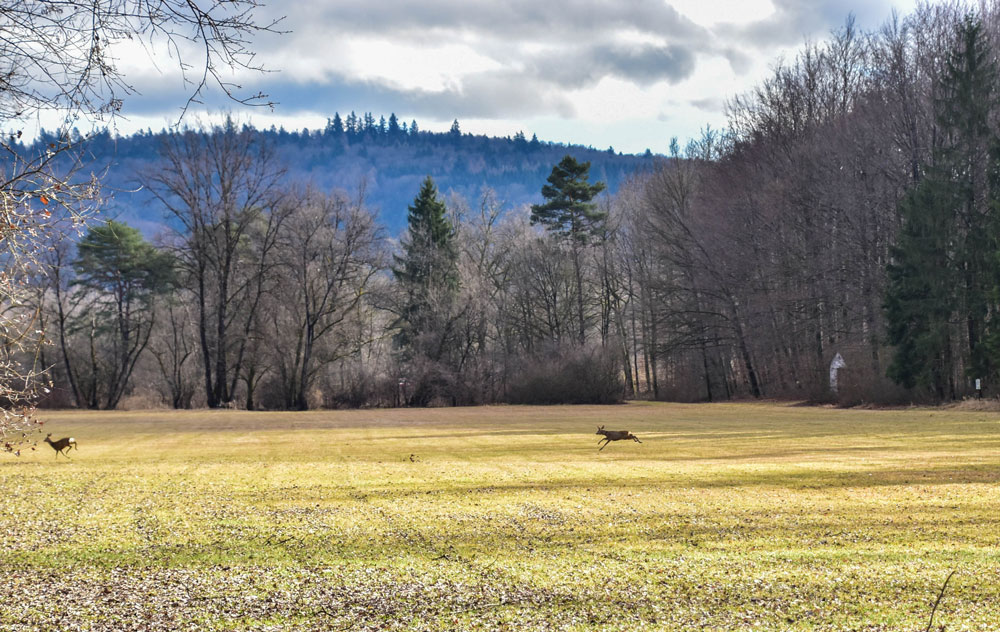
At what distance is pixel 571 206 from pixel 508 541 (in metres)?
55.6

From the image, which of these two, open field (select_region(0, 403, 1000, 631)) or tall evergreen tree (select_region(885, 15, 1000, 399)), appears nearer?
open field (select_region(0, 403, 1000, 631))

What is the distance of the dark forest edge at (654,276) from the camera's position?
37219 mm

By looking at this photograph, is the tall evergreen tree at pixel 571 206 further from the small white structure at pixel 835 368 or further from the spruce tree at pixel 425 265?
the small white structure at pixel 835 368

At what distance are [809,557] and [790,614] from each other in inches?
74.9

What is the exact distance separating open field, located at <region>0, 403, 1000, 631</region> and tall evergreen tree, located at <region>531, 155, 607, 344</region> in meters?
45.2

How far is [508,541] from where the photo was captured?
29.7 ft

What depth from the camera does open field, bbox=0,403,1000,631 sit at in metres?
6.47

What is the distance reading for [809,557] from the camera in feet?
26.4

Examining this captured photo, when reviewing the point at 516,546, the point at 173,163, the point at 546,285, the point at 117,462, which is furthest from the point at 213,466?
the point at 546,285

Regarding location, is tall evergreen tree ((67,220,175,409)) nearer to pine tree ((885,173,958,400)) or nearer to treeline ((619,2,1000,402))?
treeline ((619,2,1000,402))

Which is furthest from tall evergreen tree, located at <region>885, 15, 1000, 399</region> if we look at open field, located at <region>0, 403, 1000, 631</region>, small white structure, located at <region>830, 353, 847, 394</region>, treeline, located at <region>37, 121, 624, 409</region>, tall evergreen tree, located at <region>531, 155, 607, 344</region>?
tall evergreen tree, located at <region>531, 155, 607, 344</region>

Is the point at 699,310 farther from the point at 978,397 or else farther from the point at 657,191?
the point at 978,397

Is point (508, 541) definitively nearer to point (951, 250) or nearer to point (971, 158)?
point (951, 250)

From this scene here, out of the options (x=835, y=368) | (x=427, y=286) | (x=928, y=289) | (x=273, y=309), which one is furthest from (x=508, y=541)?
(x=427, y=286)
